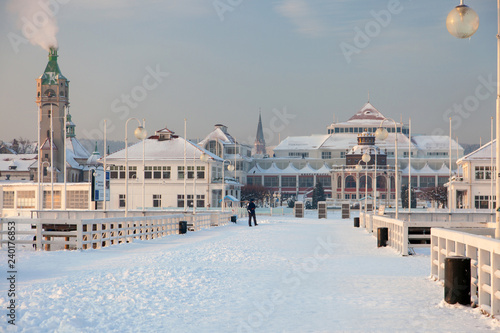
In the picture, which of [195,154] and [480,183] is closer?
[480,183]

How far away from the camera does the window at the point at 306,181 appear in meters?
121

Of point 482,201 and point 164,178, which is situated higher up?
point 164,178

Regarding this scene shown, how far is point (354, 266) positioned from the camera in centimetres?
1667

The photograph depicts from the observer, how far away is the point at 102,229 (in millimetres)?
31062

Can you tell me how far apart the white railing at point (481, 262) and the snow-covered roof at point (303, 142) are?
11570cm

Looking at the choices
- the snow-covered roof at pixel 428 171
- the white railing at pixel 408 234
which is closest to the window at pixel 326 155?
the snow-covered roof at pixel 428 171

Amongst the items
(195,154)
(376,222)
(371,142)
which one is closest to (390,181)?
(371,142)

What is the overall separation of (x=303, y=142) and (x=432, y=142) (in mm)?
26901

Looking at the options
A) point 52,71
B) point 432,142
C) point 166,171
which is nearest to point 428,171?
point 432,142

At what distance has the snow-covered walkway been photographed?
8.80 m

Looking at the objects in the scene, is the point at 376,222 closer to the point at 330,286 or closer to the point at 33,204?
the point at 330,286

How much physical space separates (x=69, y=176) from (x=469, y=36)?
127m

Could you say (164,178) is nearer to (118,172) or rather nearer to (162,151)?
(162,151)

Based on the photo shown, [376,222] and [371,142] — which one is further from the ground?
[371,142]
